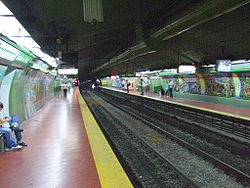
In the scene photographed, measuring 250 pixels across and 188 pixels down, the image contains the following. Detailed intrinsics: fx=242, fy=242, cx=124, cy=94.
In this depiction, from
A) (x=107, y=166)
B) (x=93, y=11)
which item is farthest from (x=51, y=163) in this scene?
(x=93, y=11)

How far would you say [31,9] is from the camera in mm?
7410

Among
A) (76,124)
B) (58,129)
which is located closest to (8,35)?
(58,129)

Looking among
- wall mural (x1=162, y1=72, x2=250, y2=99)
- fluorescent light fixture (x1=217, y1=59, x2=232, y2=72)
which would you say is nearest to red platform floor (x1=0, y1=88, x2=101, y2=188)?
fluorescent light fixture (x1=217, y1=59, x2=232, y2=72)

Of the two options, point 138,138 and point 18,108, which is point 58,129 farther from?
point 138,138

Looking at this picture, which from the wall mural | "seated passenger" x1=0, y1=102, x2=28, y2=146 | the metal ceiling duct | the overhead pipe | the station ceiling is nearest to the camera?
the overhead pipe

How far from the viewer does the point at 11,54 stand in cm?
585

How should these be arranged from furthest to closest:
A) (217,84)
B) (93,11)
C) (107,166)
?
(217,84) < (93,11) < (107,166)

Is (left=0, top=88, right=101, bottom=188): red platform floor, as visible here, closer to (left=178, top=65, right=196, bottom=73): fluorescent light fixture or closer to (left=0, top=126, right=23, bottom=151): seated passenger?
(left=0, top=126, right=23, bottom=151): seated passenger

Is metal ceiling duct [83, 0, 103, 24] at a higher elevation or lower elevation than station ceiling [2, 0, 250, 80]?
lower

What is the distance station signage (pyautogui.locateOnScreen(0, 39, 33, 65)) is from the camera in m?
5.19

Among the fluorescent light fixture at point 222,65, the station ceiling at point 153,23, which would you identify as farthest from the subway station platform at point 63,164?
the fluorescent light fixture at point 222,65

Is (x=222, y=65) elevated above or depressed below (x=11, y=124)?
above

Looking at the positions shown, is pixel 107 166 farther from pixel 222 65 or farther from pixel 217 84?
pixel 217 84

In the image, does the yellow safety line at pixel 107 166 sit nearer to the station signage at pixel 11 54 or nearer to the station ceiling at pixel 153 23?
the station signage at pixel 11 54
